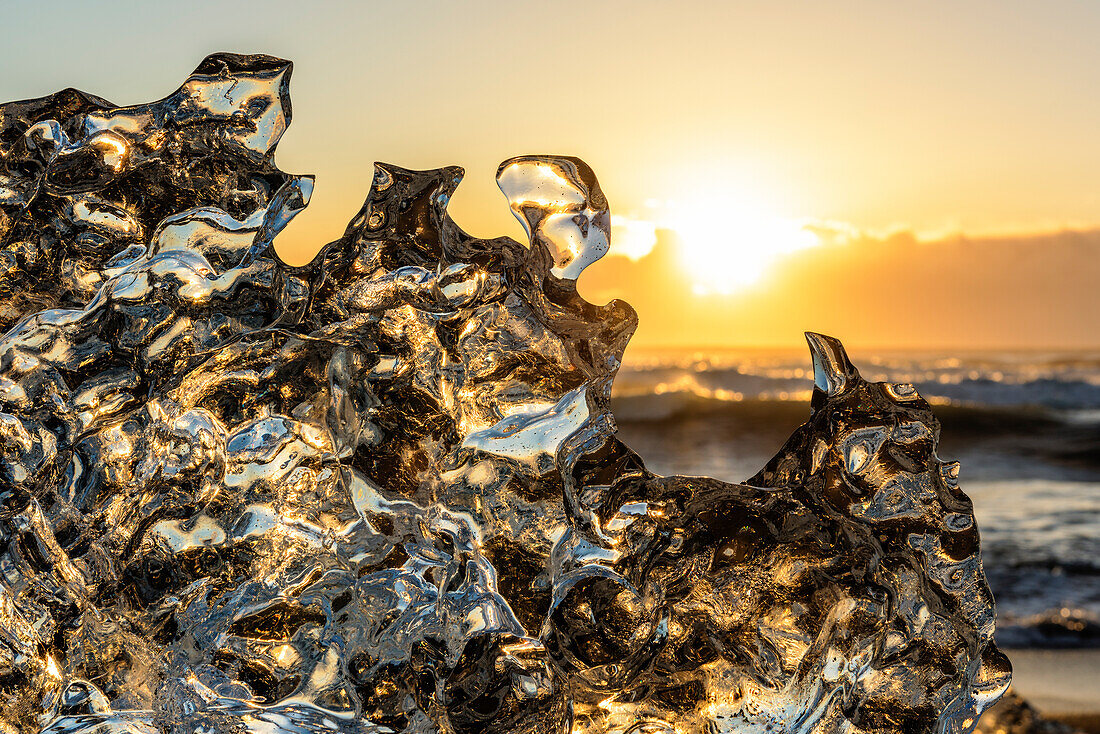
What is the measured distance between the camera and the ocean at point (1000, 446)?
4.70 m

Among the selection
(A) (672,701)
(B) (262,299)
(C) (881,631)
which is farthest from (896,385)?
(B) (262,299)

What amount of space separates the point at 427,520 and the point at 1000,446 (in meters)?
12.1

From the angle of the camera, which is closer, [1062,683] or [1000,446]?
[1062,683]

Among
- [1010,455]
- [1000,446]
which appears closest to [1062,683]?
[1010,455]

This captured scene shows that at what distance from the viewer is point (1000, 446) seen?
11562 millimetres

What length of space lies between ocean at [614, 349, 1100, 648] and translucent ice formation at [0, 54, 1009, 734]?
3.62 meters

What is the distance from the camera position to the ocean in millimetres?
4699

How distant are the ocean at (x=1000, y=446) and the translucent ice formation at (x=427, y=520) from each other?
362 centimetres

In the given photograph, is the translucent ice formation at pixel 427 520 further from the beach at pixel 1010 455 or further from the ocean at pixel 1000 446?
the ocean at pixel 1000 446

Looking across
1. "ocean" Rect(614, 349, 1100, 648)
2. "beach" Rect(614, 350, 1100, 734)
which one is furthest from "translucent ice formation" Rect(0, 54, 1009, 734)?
"ocean" Rect(614, 349, 1100, 648)

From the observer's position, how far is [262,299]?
1056 mm

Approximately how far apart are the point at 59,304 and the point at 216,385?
32 cm

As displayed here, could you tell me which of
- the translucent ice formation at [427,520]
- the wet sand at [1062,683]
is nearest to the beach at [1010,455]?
the wet sand at [1062,683]

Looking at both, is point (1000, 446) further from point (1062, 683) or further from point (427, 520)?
point (427, 520)
